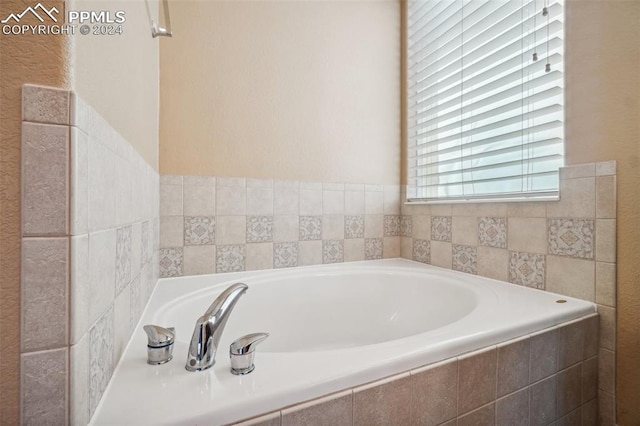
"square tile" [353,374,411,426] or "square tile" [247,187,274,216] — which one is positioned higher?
"square tile" [247,187,274,216]

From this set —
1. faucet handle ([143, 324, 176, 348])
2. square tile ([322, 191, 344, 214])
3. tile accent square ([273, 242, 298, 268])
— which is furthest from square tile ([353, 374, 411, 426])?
square tile ([322, 191, 344, 214])

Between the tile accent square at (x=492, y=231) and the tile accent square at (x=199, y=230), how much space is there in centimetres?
128

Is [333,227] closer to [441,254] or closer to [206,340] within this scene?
[441,254]

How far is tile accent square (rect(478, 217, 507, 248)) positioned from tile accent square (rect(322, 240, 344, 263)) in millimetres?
727

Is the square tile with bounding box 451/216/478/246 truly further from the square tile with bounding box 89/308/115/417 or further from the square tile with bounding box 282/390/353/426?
the square tile with bounding box 89/308/115/417

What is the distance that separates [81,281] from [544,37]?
167 cm

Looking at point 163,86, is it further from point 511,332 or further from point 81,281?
point 511,332

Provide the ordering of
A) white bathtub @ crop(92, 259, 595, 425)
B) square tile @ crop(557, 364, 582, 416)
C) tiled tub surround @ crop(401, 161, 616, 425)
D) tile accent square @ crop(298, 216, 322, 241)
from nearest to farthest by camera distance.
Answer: white bathtub @ crop(92, 259, 595, 425) → square tile @ crop(557, 364, 582, 416) → tiled tub surround @ crop(401, 161, 616, 425) → tile accent square @ crop(298, 216, 322, 241)

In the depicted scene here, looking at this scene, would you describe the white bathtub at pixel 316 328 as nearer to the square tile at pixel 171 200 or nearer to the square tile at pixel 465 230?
the square tile at pixel 465 230

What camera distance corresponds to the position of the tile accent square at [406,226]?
6.22ft

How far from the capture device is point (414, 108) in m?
1.92

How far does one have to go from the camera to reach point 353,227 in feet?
6.04

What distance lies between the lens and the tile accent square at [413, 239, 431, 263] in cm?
176

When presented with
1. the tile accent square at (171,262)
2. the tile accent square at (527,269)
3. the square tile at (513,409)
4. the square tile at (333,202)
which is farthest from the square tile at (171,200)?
the tile accent square at (527,269)
